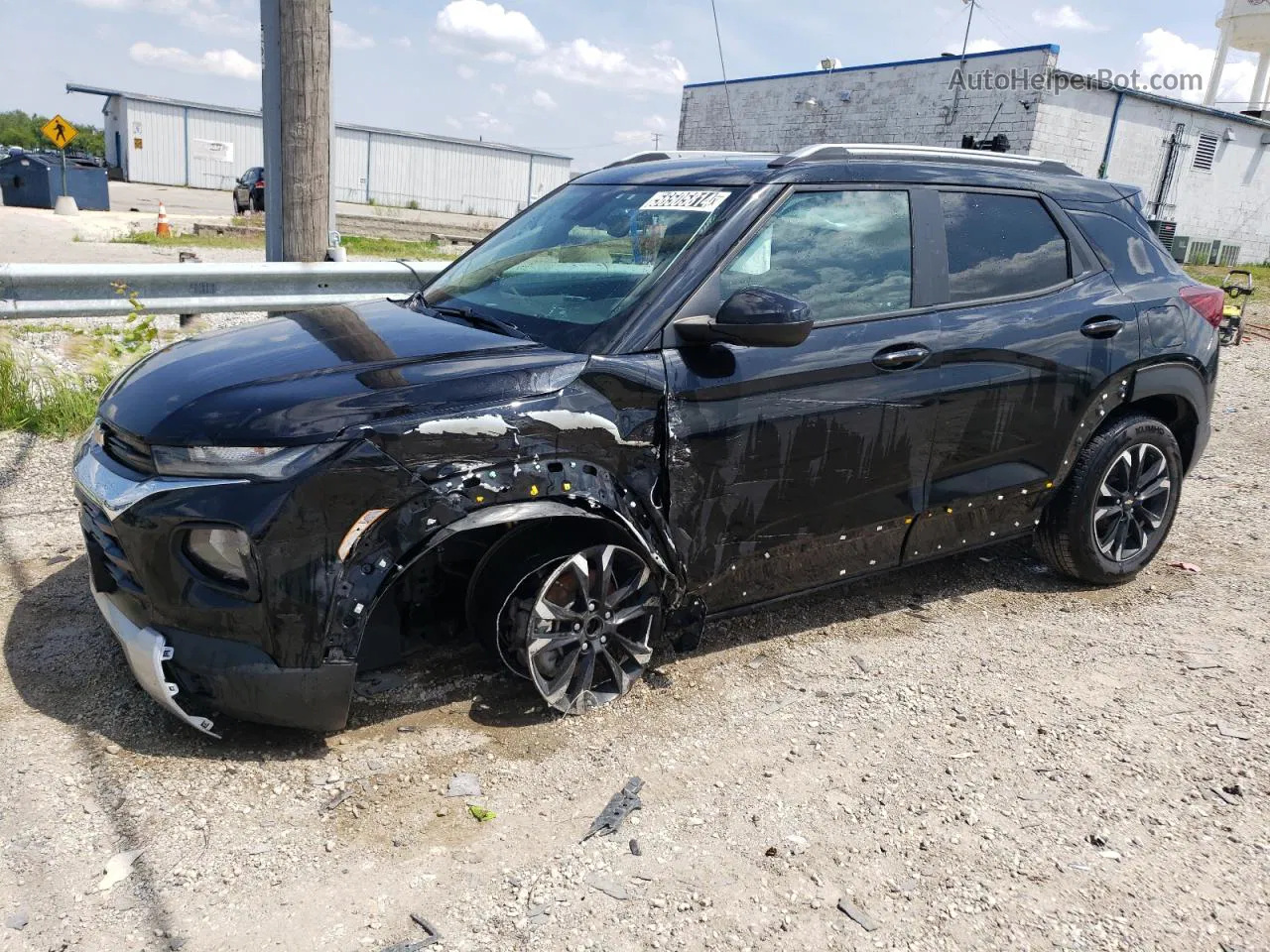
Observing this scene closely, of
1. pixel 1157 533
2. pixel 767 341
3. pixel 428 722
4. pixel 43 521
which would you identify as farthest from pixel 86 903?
pixel 1157 533

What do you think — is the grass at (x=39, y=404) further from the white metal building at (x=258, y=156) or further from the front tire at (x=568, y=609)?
the white metal building at (x=258, y=156)

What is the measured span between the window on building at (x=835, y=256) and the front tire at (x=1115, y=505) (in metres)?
1.42

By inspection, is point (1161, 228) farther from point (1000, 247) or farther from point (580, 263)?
point (580, 263)

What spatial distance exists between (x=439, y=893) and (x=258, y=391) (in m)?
1.50

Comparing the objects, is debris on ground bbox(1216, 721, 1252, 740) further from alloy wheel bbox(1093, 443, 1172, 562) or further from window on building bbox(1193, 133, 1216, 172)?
window on building bbox(1193, 133, 1216, 172)

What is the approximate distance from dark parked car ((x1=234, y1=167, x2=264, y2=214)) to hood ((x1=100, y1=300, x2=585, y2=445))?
26.8 m

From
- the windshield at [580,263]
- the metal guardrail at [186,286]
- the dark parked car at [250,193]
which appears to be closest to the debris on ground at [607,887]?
the windshield at [580,263]

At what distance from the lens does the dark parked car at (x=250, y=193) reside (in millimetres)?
28125

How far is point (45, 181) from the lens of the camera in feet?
95.3

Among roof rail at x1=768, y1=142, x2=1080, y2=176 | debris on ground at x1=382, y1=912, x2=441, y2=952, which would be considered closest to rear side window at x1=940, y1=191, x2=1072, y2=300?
roof rail at x1=768, y1=142, x2=1080, y2=176

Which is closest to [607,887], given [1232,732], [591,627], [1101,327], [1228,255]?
[591,627]

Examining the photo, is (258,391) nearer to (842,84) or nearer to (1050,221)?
(1050,221)

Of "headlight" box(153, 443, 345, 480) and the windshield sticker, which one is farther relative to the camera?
the windshield sticker

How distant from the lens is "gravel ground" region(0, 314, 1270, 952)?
259 centimetres
